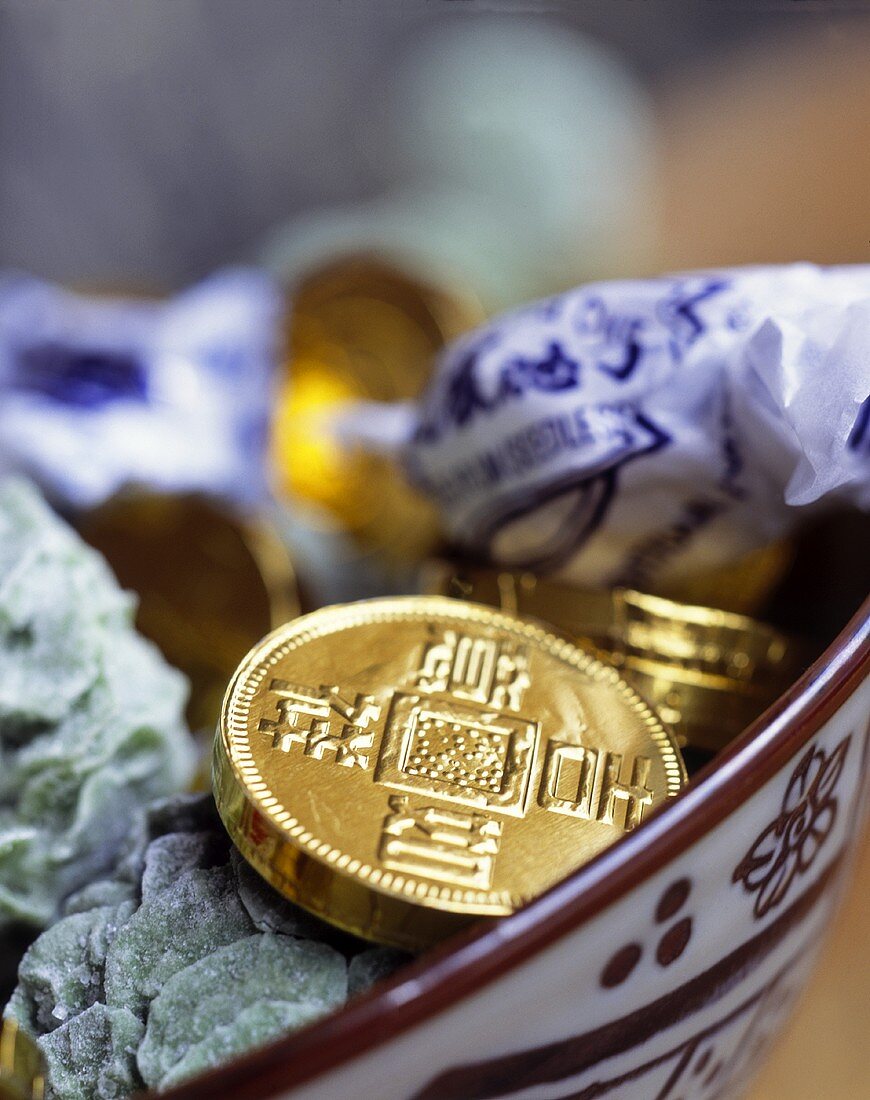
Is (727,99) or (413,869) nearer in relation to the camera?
(413,869)

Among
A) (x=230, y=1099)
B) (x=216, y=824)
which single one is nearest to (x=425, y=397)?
(x=216, y=824)

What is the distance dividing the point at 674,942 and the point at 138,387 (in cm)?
44

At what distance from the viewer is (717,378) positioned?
15.3 inches

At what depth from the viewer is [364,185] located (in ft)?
3.34

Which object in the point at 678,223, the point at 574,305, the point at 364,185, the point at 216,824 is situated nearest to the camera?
the point at 216,824

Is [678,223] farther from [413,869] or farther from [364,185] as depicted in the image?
[413,869]

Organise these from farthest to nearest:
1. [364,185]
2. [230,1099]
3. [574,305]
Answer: [364,185]
[574,305]
[230,1099]

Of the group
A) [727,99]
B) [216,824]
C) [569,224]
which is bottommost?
[216,824]

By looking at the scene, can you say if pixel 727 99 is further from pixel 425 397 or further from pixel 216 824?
pixel 216 824

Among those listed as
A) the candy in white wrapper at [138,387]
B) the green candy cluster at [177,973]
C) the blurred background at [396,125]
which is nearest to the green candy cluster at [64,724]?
the green candy cluster at [177,973]

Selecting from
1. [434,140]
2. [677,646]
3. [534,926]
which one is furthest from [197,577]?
[434,140]

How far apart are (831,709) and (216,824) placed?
0.18 m

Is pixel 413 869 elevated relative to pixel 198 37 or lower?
lower

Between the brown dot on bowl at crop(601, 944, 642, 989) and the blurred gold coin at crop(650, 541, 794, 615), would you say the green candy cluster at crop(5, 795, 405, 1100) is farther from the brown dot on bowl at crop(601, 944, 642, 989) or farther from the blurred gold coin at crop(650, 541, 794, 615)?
the blurred gold coin at crop(650, 541, 794, 615)
